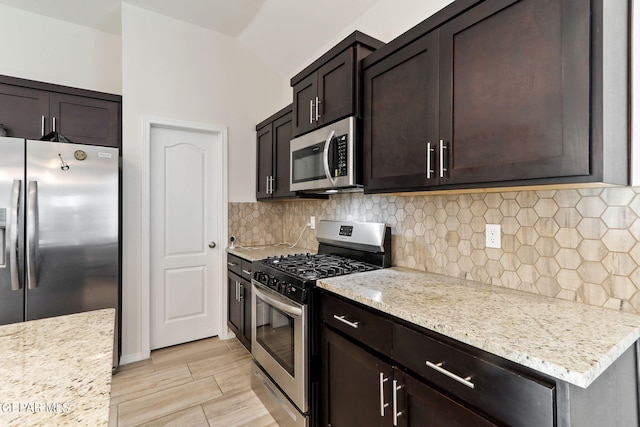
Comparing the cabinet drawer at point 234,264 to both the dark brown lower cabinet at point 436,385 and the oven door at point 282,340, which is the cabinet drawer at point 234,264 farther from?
the dark brown lower cabinet at point 436,385

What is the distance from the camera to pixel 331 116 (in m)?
1.97

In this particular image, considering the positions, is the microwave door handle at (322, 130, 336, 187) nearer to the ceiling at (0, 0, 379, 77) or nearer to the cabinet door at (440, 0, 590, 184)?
the cabinet door at (440, 0, 590, 184)

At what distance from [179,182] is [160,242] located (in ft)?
1.99

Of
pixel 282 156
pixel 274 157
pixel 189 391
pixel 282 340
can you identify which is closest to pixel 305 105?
pixel 282 156

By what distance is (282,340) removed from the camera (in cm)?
190

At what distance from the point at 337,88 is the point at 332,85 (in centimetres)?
6

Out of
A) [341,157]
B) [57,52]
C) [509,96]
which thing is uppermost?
[57,52]

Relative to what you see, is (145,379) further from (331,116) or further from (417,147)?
(417,147)

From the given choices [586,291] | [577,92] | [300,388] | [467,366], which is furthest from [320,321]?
[577,92]

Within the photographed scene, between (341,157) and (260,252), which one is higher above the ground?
(341,157)

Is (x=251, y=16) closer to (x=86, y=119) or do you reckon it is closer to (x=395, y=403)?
(x=86, y=119)

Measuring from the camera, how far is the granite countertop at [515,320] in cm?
80

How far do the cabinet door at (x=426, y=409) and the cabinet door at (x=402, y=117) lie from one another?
858mm

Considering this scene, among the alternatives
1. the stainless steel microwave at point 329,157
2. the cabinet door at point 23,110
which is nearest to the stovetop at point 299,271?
the stainless steel microwave at point 329,157
